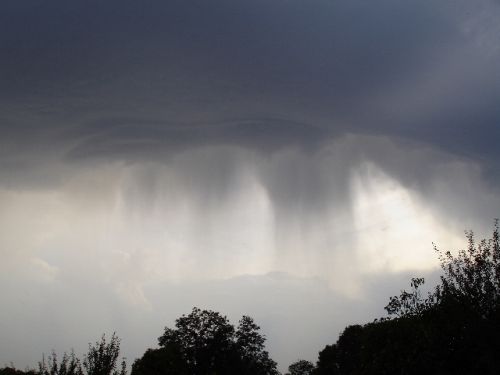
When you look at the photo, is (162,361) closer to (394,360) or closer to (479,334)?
(394,360)

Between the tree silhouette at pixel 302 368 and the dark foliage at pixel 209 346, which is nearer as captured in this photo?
the dark foliage at pixel 209 346

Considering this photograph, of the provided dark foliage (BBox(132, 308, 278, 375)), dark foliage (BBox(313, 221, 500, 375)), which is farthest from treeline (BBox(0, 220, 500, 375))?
dark foliage (BBox(132, 308, 278, 375))

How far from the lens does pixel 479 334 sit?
1063 inches

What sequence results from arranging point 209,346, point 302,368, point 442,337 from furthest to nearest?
1. point 302,368
2. point 209,346
3. point 442,337

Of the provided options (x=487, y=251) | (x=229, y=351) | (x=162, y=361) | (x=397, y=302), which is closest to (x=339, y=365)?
(x=229, y=351)

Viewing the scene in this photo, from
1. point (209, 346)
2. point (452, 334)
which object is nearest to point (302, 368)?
point (209, 346)

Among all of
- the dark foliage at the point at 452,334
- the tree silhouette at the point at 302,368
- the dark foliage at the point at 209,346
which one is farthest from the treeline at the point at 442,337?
the tree silhouette at the point at 302,368

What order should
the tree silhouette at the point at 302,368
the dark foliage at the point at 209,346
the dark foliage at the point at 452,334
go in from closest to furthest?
the dark foliage at the point at 452,334 < the dark foliage at the point at 209,346 < the tree silhouette at the point at 302,368

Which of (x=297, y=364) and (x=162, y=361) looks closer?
(x=162, y=361)

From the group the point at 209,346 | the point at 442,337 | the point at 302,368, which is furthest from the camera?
the point at 302,368

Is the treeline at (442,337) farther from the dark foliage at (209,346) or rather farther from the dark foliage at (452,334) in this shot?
the dark foliage at (209,346)

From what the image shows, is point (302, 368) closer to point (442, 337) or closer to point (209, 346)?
point (209, 346)

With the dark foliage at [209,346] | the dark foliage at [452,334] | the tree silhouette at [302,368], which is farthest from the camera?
the tree silhouette at [302,368]

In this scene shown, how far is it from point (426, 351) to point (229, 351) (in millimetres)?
81569
